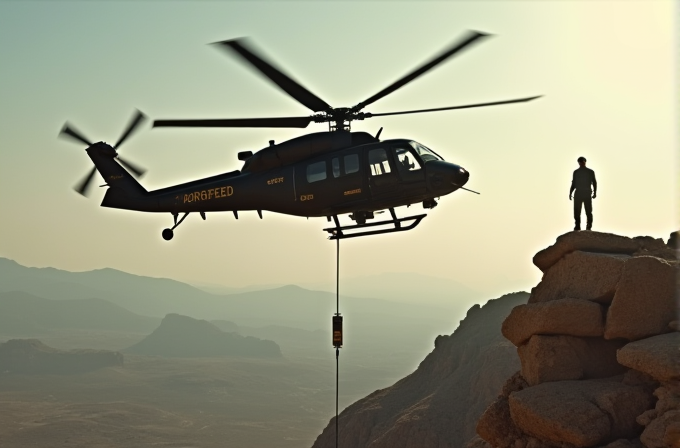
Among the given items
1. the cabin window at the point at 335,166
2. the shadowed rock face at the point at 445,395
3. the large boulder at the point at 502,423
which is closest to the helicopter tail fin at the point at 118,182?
the cabin window at the point at 335,166

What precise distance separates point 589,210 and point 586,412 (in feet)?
22.9

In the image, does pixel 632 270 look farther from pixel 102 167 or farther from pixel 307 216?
pixel 102 167

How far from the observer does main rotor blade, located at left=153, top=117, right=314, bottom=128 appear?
2303cm

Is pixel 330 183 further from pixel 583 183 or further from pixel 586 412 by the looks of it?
pixel 586 412

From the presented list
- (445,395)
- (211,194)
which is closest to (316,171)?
(211,194)

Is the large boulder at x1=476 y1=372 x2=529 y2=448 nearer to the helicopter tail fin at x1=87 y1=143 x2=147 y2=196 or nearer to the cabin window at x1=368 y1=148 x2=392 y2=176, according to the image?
the cabin window at x1=368 y1=148 x2=392 y2=176

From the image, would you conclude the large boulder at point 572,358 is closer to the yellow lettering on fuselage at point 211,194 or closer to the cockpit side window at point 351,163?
the cockpit side window at point 351,163

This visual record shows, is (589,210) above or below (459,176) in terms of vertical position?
below

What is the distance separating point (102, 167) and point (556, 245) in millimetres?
16195

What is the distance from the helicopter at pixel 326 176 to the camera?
75.8 ft

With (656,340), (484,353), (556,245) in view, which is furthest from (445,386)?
(656,340)

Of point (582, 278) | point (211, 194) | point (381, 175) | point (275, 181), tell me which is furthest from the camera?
point (211, 194)

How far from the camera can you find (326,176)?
2402 cm

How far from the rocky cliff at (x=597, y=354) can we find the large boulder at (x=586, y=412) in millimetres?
25
